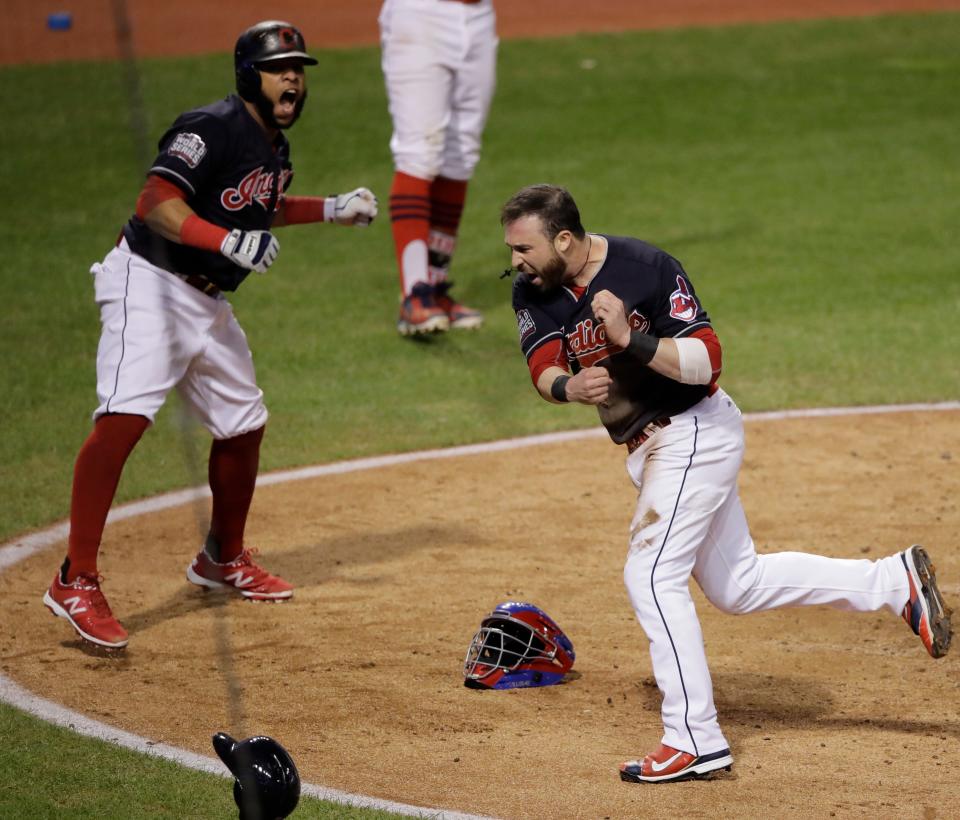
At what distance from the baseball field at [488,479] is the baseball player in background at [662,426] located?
1.07 ft

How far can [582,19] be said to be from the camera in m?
21.5

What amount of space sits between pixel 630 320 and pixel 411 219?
540cm

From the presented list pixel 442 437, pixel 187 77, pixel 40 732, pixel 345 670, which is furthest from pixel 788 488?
pixel 187 77

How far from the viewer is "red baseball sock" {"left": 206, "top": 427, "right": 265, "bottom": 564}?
6441mm

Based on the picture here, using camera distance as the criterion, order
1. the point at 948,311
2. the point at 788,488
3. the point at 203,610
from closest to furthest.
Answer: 1. the point at 203,610
2. the point at 788,488
3. the point at 948,311

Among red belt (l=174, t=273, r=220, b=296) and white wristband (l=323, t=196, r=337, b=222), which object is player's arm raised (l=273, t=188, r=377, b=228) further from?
red belt (l=174, t=273, r=220, b=296)

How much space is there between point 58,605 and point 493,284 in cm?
632

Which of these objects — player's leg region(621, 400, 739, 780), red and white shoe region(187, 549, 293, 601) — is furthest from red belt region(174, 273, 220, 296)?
player's leg region(621, 400, 739, 780)

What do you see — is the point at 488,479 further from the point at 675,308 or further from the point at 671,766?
the point at 671,766

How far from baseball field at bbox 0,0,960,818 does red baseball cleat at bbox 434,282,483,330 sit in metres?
0.26

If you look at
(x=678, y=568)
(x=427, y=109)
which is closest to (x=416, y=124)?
(x=427, y=109)

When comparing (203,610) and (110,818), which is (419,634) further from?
(110,818)

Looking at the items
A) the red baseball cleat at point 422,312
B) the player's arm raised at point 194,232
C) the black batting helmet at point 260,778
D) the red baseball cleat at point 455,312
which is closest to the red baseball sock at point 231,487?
the player's arm raised at point 194,232

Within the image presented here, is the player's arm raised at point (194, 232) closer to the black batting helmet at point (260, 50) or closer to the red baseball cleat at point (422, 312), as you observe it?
the black batting helmet at point (260, 50)
